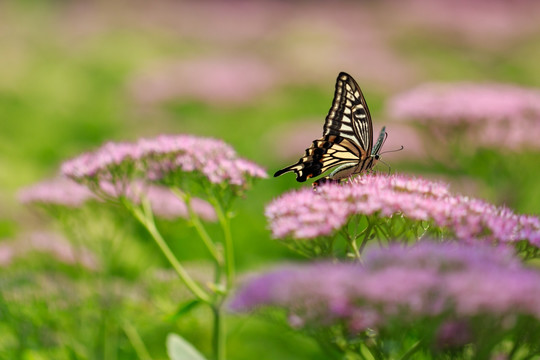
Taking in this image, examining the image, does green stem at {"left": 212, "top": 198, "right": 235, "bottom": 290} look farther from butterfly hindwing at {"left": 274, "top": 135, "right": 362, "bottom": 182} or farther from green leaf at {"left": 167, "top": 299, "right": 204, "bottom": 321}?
butterfly hindwing at {"left": 274, "top": 135, "right": 362, "bottom": 182}

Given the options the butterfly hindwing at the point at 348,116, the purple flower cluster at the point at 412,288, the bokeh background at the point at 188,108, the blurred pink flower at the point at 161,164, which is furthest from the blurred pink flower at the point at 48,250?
the purple flower cluster at the point at 412,288

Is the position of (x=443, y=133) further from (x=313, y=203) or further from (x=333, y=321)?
(x=333, y=321)

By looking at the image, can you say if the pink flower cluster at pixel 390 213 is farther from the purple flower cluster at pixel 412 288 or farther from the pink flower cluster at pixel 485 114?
the pink flower cluster at pixel 485 114

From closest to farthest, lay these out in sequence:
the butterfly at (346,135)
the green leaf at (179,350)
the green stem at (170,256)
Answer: the green leaf at (179,350) < the green stem at (170,256) < the butterfly at (346,135)

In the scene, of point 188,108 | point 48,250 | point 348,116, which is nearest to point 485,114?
point 348,116

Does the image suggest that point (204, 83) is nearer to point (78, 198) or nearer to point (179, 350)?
point (78, 198)

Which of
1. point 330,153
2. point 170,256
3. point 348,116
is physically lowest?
point 170,256
